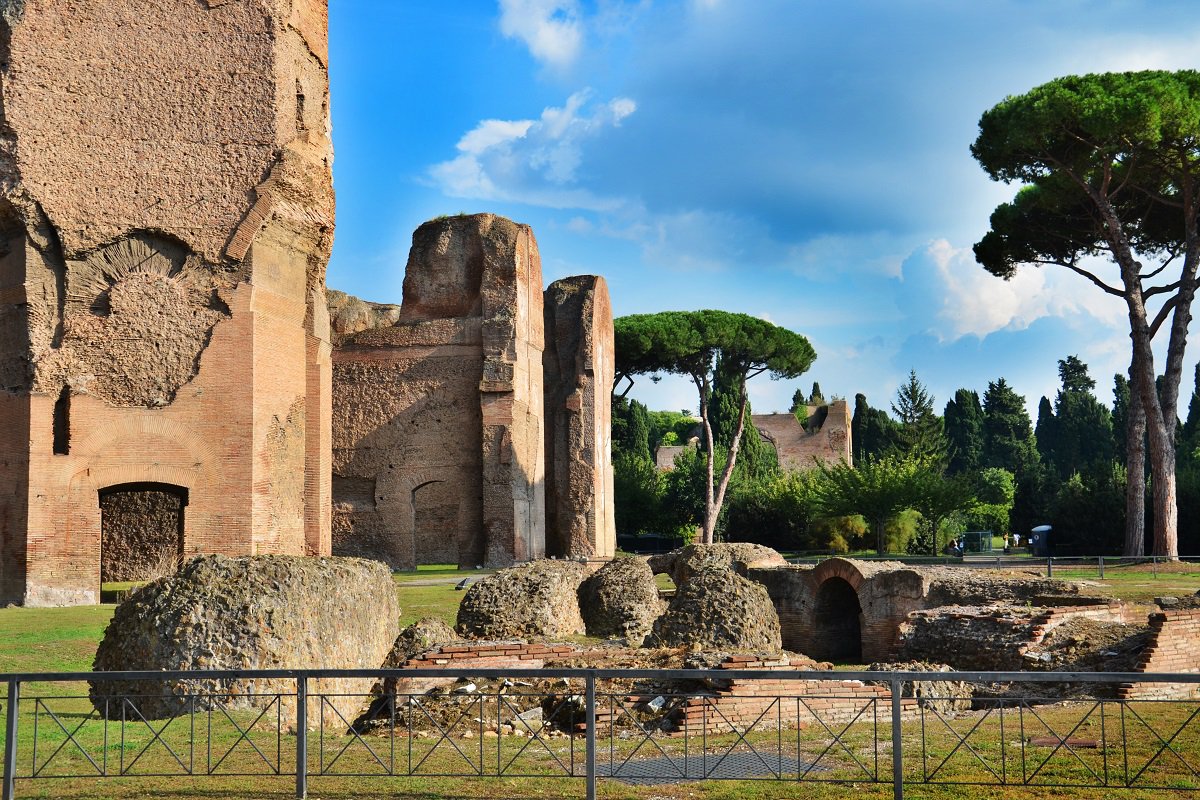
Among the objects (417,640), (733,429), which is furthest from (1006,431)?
(417,640)

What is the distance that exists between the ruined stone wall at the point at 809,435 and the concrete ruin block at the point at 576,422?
23048 mm

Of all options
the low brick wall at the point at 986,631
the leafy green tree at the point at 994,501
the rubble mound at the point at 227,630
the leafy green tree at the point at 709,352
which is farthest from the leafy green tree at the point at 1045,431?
the rubble mound at the point at 227,630

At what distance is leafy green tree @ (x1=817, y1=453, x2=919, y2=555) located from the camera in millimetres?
28031

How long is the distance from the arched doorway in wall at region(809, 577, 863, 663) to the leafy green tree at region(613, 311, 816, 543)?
51.1 ft

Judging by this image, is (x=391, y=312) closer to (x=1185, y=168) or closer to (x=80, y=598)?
(x=80, y=598)

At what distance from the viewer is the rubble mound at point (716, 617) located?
947 cm

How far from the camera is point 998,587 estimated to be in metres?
13.9

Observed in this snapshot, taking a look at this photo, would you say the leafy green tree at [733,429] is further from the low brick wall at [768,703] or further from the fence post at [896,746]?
the fence post at [896,746]

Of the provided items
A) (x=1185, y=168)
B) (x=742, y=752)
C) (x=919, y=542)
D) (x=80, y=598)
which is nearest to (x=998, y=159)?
(x=1185, y=168)

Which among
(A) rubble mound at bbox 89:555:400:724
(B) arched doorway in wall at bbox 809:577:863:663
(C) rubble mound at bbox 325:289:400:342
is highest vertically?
(C) rubble mound at bbox 325:289:400:342

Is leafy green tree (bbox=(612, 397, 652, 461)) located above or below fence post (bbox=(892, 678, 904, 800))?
above

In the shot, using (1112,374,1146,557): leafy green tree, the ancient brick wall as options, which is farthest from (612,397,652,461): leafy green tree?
the ancient brick wall

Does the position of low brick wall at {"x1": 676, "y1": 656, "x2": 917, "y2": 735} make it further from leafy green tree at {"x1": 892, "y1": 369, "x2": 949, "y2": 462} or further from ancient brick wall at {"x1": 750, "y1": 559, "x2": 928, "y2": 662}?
leafy green tree at {"x1": 892, "y1": 369, "x2": 949, "y2": 462}

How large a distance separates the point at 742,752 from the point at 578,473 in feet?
66.6
